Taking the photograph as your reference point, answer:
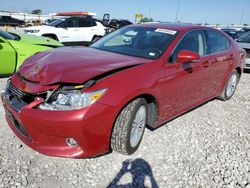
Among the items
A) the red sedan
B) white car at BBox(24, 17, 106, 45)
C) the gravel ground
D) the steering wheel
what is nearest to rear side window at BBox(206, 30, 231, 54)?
the red sedan

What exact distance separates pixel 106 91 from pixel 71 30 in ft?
37.0

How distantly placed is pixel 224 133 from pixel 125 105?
208 cm

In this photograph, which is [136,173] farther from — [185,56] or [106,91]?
[185,56]

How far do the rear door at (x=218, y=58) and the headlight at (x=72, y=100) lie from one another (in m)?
2.55

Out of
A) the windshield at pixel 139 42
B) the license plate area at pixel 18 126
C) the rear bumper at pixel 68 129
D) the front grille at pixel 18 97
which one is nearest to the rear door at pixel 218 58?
the windshield at pixel 139 42

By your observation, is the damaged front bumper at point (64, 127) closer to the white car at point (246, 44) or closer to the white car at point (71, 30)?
the white car at point (246, 44)

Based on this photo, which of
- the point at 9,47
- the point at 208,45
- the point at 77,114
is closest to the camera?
the point at 77,114

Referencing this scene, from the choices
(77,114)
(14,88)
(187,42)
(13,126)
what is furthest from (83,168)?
(187,42)

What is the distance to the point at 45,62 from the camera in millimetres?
3186

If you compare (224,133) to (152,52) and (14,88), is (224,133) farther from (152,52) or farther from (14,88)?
(14,88)

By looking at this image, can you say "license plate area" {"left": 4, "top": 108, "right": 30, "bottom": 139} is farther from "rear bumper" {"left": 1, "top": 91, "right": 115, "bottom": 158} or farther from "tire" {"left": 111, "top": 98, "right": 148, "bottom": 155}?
"tire" {"left": 111, "top": 98, "right": 148, "bottom": 155}

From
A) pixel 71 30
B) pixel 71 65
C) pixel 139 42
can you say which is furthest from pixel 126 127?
pixel 71 30

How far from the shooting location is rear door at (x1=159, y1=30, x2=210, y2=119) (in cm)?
354

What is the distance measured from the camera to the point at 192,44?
4102 millimetres
